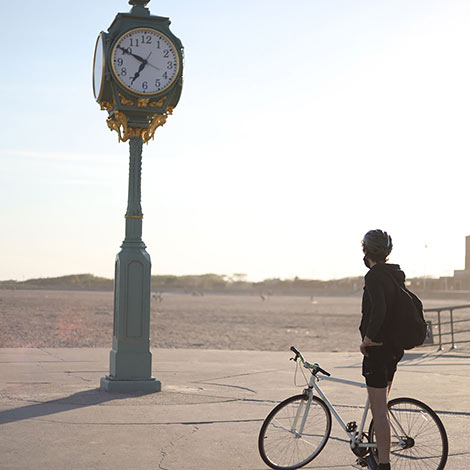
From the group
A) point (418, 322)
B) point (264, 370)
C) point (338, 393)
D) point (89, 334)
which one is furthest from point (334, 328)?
point (418, 322)

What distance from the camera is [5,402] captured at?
30.2 feet

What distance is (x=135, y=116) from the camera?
10578 millimetres

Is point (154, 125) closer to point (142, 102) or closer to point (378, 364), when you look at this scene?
point (142, 102)

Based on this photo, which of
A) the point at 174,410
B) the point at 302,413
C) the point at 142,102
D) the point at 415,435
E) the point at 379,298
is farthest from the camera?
the point at 142,102

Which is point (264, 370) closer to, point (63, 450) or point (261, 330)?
point (63, 450)

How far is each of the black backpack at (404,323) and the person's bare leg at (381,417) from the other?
1.15 ft

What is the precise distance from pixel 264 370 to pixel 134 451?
6.22 m

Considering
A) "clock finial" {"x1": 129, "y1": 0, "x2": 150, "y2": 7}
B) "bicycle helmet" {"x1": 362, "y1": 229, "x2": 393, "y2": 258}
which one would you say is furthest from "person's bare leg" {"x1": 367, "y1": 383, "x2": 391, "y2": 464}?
"clock finial" {"x1": 129, "y1": 0, "x2": 150, "y2": 7}

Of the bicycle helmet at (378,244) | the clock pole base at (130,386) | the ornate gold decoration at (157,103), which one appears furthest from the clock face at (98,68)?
the bicycle helmet at (378,244)

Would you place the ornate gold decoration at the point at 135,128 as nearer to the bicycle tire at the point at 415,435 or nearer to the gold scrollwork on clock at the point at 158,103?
the gold scrollwork on clock at the point at 158,103

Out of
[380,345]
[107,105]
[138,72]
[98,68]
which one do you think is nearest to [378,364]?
[380,345]

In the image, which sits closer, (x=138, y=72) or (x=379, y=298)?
(x=379, y=298)

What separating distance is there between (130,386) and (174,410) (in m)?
1.32

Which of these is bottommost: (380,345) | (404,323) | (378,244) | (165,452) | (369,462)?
(165,452)
